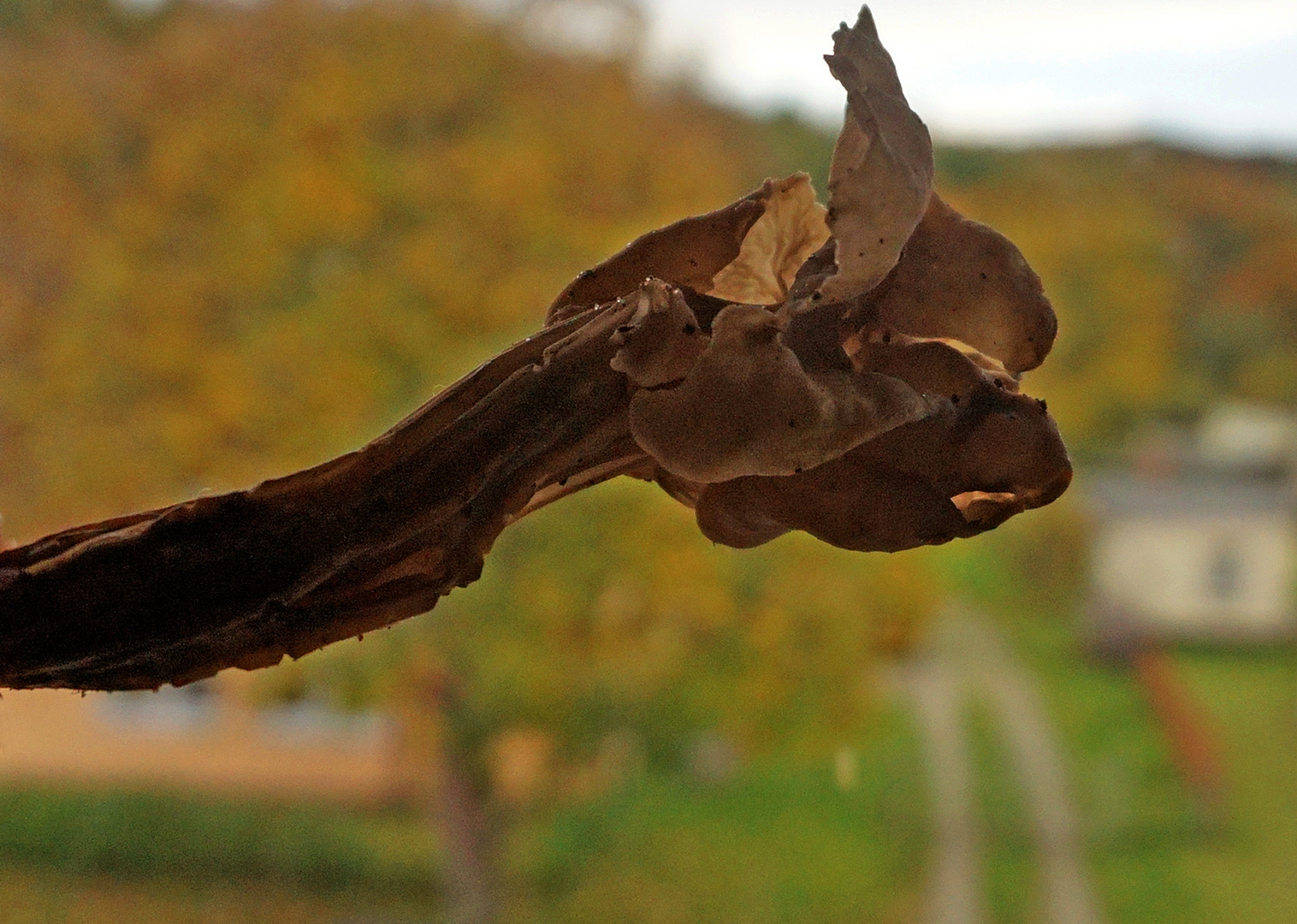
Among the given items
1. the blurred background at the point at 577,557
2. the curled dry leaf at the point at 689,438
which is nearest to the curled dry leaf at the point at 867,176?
the curled dry leaf at the point at 689,438

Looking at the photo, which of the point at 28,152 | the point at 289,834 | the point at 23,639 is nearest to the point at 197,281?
the point at 28,152

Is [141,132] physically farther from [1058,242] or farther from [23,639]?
[23,639]

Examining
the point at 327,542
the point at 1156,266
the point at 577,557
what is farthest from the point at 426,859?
the point at 327,542

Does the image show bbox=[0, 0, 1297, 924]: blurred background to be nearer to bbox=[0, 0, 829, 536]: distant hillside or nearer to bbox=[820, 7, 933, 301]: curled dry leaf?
bbox=[0, 0, 829, 536]: distant hillside

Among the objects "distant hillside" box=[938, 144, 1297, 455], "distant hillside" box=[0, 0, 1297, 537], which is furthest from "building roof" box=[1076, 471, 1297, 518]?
"distant hillside" box=[0, 0, 1297, 537]

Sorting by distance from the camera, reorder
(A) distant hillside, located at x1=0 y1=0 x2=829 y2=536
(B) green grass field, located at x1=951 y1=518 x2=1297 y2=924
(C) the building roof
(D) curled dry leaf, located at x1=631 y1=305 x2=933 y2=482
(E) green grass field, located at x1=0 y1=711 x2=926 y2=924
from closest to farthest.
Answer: (D) curled dry leaf, located at x1=631 y1=305 x2=933 y2=482, (A) distant hillside, located at x1=0 y1=0 x2=829 y2=536, (E) green grass field, located at x1=0 y1=711 x2=926 y2=924, (B) green grass field, located at x1=951 y1=518 x2=1297 y2=924, (C) the building roof

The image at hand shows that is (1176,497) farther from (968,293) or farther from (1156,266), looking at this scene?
(968,293)

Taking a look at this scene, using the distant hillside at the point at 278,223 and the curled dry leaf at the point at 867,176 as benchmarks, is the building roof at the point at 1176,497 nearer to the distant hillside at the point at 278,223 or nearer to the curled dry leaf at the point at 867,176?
the distant hillside at the point at 278,223
